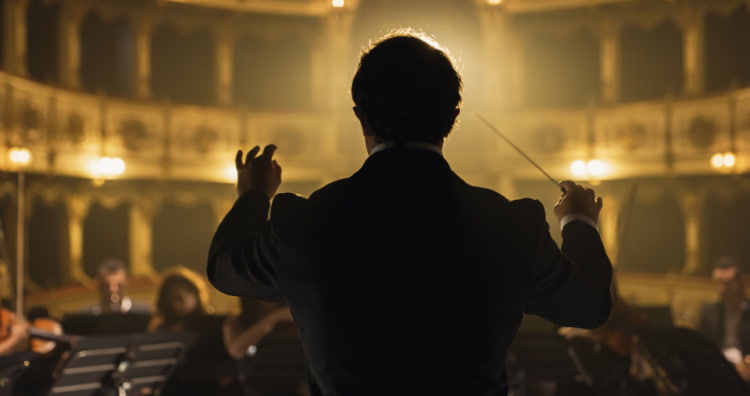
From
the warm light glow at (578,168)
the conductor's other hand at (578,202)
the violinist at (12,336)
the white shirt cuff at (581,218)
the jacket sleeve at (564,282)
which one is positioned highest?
the warm light glow at (578,168)

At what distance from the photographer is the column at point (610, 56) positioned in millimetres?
16922

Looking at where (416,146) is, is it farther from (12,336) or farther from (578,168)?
(578,168)

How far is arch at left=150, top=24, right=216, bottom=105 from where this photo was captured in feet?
55.3

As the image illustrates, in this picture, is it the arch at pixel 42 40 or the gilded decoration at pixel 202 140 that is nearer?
the arch at pixel 42 40

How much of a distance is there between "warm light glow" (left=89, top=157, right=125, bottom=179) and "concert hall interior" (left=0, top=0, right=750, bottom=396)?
38 millimetres

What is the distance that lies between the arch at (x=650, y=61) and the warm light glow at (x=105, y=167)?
1094 cm

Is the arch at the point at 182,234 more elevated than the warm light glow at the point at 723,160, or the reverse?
the warm light glow at the point at 723,160

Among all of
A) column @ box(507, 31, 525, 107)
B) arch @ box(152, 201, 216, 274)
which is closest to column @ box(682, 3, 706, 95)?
column @ box(507, 31, 525, 107)

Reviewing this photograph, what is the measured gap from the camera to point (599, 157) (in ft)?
53.7

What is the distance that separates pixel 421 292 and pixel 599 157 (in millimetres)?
15683

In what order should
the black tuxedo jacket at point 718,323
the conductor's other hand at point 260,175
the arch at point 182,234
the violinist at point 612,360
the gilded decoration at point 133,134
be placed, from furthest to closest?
the arch at point 182,234 → the gilded decoration at point 133,134 → the black tuxedo jacket at point 718,323 → the violinist at point 612,360 → the conductor's other hand at point 260,175

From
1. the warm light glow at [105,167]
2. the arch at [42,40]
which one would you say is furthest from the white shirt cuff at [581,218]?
the warm light glow at [105,167]

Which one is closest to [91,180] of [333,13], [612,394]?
[333,13]

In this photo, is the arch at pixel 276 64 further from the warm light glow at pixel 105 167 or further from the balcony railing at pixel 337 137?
the warm light glow at pixel 105 167
